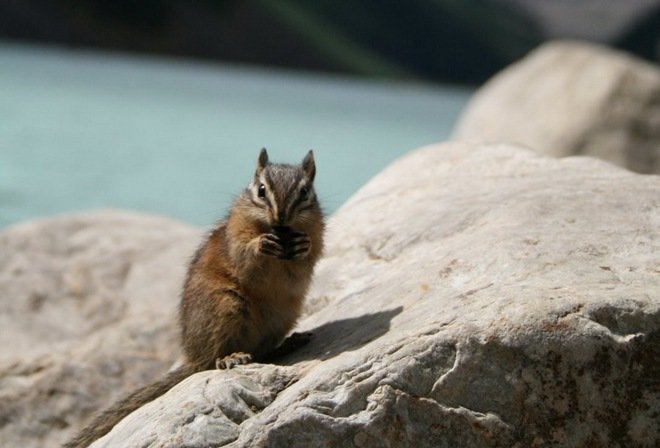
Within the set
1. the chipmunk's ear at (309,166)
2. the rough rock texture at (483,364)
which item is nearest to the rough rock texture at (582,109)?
the chipmunk's ear at (309,166)

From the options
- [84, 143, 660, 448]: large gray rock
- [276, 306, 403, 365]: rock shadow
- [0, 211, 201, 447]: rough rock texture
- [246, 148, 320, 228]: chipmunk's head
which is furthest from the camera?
[0, 211, 201, 447]: rough rock texture

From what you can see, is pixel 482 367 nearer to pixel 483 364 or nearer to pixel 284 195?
pixel 483 364

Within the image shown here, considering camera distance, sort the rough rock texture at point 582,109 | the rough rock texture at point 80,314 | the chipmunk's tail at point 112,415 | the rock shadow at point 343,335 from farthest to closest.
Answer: the rough rock texture at point 582,109, the rough rock texture at point 80,314, the chipmunk's tail at point 112,415, the rock shadow at point 343,335

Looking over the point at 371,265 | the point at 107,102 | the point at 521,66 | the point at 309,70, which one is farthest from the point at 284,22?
the point at 371,265

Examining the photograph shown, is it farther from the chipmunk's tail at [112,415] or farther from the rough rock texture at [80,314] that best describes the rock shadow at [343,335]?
the rough rock texture at [80,314]

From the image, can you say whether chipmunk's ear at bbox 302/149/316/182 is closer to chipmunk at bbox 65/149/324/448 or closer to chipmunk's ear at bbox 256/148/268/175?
chipmunk at bbox 65/149/324/448

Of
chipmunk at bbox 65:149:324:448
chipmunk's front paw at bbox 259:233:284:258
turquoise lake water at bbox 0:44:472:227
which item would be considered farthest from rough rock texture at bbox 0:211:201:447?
turquoise lake water at bbox 0:44:472:227
